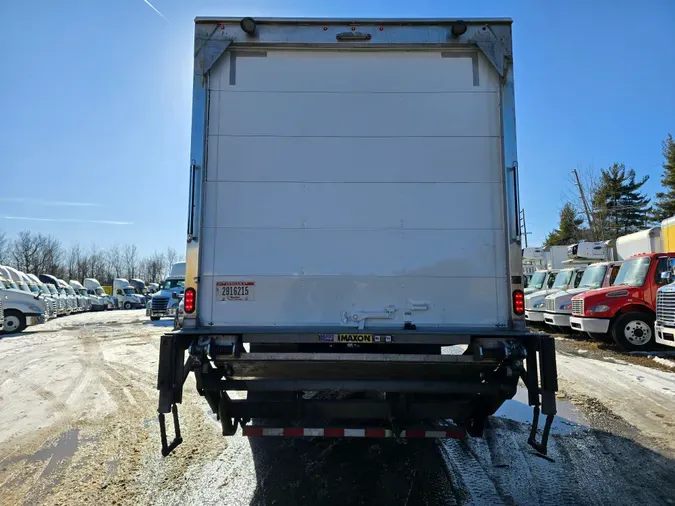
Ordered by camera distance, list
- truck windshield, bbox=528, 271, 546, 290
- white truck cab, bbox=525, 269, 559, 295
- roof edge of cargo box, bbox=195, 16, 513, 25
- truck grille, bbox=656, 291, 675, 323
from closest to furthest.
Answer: roof edge of cargo box, bbox=195, 16, 513, 25 < truck grille, bbox=656, 291, 675, 323 < white truck cab, bbox=525, 269, 559, 295 < truck windshield, bbox=528, 271, 546, 290

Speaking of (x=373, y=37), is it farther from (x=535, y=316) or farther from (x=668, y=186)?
(x=668, y=186)

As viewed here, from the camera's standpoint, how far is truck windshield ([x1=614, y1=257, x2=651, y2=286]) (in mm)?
12625

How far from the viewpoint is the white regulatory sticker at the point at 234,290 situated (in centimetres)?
388

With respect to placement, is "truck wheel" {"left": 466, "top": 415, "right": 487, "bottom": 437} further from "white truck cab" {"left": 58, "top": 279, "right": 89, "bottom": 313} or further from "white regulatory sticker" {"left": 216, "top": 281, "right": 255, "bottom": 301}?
"white truck cab" {"left": 58, "top": 279, "right": 89, "bottom": 313}

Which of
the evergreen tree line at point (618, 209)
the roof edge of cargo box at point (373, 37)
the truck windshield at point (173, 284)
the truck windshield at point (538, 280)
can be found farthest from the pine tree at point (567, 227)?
the roof edge of cargo box at point (373, 37)

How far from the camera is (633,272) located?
1309 cm

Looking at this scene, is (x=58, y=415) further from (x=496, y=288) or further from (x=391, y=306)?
(x=496, y=288)

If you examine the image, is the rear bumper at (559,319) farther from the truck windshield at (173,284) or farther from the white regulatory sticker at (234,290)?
the truck windshield at (173,284)

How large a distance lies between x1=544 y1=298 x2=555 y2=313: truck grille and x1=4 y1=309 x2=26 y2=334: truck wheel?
Answer: 2001 cm

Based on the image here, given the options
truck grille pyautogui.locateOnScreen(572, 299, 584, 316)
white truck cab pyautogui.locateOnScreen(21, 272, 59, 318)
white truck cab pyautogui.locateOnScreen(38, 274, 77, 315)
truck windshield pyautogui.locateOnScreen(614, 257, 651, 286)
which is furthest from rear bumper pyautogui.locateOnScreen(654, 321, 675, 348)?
white truck cab pyautogui.locateOnScreen(38, 274, 77, 315)

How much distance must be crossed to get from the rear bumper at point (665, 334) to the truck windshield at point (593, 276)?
4689 mm

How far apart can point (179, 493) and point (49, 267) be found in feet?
278

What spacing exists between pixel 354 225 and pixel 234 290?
45.2 inches

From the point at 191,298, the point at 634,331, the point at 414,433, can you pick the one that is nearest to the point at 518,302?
the point at 414,433
